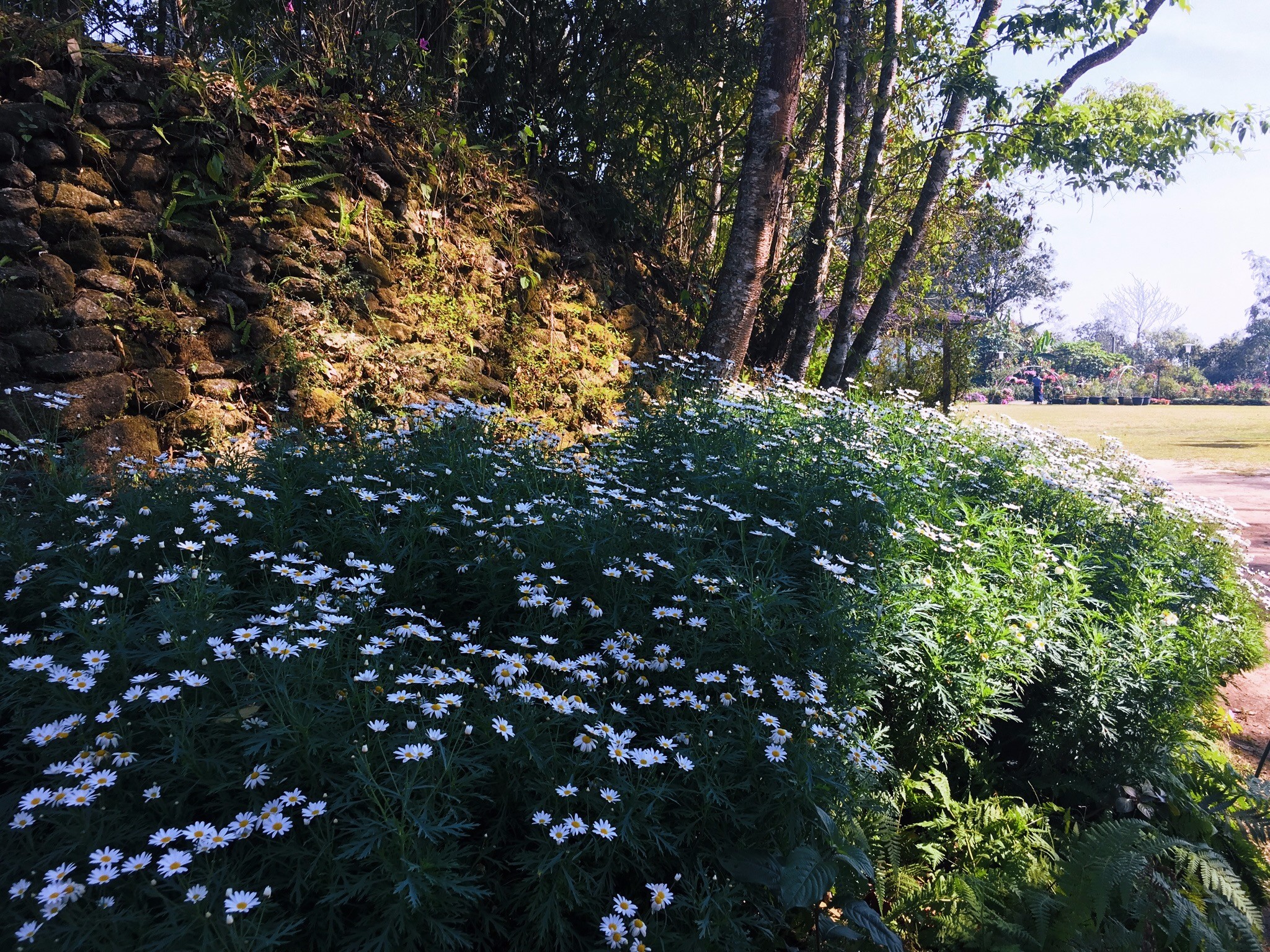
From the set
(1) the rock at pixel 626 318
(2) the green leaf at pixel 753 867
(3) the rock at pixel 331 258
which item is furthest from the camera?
(1) the rock at pixel 626 318

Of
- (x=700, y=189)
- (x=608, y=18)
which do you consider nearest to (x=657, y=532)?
(x=608, y=18)

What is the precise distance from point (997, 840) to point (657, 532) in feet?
5.73

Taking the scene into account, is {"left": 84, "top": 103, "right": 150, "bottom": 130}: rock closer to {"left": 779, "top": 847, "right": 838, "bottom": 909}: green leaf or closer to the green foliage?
{"left": 779, "top": 847, "right": 838, "bottom": 909}: green leaf

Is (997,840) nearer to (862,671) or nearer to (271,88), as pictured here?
(862,671)

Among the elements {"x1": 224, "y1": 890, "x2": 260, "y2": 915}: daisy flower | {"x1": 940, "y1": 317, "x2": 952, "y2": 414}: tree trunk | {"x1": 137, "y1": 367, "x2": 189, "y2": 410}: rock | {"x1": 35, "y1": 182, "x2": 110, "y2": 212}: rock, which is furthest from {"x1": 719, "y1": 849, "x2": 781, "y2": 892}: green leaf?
{"x1": 940, "y1": 317, "x2": 952, "y2": 414}: tree trunk

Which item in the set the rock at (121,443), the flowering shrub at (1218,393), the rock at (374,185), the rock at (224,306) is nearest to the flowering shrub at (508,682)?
the rock at (121,443)

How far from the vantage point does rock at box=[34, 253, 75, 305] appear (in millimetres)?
4176

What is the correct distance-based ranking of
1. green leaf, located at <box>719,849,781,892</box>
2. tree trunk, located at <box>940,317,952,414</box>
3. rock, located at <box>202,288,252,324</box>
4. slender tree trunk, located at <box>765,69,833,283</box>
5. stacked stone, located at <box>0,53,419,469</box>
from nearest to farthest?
green leaf, located at <box>719,849,781,892</box> → stacked stone, located at <box>0,53,419,469</box> → rock, located at <box>202,288,252,324</box> → slender tree trunk, located at <box>765,69,833,283</box> → tree trunk, located at <box>940,317,952,414</box>

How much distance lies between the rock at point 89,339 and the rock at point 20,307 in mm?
164

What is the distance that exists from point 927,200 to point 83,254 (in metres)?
8.11

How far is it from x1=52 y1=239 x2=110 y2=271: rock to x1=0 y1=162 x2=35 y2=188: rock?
0.40 metres

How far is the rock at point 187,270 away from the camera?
4684 millimetres

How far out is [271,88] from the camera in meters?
5.57

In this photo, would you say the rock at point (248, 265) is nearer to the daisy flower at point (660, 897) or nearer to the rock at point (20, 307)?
the rock at point (20, 307)
